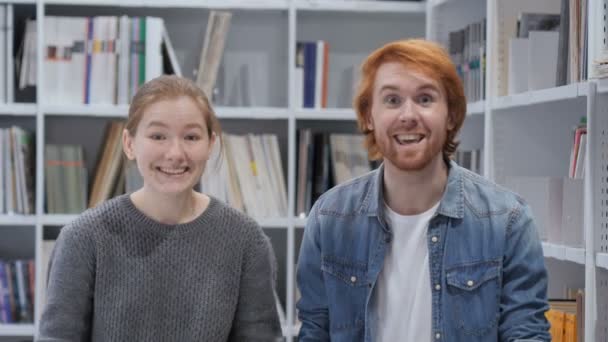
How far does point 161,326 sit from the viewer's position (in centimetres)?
172

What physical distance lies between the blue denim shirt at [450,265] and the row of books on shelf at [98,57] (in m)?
1.81

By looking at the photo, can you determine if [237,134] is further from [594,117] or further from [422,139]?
[422,139]

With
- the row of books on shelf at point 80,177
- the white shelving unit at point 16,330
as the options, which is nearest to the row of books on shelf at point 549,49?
the row of books on shelf at point 80,177

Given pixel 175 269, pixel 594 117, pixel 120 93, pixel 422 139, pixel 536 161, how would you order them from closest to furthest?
pixel 422 139 < pixel 175 269 < pixel 594 117 < pixel 536 161 < pixel 120 93

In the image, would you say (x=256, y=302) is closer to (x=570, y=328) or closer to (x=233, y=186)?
(x=570, y=328)

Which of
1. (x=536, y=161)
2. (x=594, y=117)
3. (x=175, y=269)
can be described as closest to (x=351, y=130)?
(x=536, y=161)

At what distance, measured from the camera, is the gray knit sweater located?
1.70 m

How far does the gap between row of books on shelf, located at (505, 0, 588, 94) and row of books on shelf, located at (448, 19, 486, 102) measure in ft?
0.68

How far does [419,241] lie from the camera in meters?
1.69

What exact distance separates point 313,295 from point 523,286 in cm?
40

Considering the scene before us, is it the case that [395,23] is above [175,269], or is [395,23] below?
above

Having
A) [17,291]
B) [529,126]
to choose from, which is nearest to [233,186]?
[17,291]

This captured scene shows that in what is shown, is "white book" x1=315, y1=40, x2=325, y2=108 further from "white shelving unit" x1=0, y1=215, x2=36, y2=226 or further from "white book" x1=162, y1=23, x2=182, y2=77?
"white shelving unit" x1=0, y1=215, x2=36, y2=226

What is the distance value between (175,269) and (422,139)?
54cm
